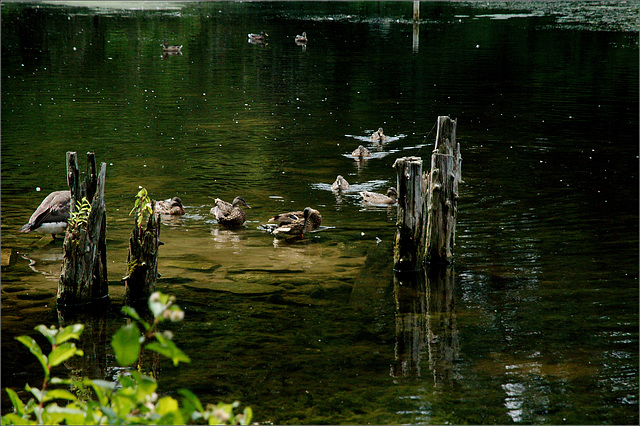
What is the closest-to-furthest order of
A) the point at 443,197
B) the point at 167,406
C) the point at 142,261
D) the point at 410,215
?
1. the point at 167,406
2. the point at 142,261
3. the point at 410,215
4. the point at 443,197

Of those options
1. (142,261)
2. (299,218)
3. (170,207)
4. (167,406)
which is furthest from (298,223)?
(167,406)

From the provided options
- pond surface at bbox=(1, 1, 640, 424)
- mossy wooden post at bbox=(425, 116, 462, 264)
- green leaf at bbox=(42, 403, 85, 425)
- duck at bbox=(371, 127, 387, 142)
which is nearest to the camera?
green leaf at bbox=(42, 403, 85, 425)

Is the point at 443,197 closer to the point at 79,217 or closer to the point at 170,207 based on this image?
the point at 79,217

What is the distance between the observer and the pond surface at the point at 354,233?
8.02 metres

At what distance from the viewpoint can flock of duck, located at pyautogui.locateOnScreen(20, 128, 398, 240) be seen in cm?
1232

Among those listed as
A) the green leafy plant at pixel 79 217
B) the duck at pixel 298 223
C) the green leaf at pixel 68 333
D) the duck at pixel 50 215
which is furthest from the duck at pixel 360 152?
the green leaf at pixel 68 333

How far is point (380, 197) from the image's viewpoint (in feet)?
51.3

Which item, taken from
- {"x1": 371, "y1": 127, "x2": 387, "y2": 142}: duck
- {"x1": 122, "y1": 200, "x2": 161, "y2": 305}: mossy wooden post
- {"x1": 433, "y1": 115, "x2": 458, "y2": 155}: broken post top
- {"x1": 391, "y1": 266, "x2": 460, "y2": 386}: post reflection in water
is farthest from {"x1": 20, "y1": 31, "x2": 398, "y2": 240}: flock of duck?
{"x1": 371, "y1": 127, "x2": 387, "y2": 142}: duck

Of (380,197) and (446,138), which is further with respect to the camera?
(380,197)

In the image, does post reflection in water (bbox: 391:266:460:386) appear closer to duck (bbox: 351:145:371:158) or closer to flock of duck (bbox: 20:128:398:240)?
flock of duck (bbox: 20:128:398:240)

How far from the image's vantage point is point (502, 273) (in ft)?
37.2

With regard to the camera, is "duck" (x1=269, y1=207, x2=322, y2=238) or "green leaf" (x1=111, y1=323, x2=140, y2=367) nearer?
"green leaf" (x1=111, y1=323, x2=140, y2=367)

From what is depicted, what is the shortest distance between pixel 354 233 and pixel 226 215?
2.56m

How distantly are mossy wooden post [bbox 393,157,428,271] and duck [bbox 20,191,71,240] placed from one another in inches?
230
